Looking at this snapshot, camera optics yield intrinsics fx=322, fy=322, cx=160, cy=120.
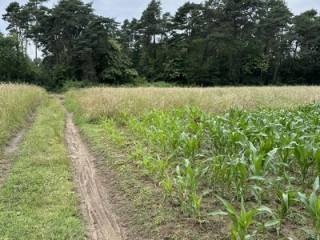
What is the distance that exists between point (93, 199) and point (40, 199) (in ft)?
2.02

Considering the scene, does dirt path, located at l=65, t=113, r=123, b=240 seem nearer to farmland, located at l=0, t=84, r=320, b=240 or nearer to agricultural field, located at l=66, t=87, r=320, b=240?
farmland, located at l=0, t=84, r=320, b=240

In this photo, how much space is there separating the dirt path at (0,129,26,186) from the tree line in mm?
26908

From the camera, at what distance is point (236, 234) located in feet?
8.11

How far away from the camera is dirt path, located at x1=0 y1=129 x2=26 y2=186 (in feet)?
15.9

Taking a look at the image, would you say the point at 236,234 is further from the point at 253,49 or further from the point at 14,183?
the point at 253,49

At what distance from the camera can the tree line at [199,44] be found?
114 feet

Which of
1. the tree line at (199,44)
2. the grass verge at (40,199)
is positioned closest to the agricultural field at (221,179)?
the grass verge at (40,199)

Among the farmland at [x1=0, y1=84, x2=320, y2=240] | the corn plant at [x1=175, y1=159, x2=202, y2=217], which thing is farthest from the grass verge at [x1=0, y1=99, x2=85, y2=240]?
the corn plant at [x1=175, y1=159, x2=202, y2=217]

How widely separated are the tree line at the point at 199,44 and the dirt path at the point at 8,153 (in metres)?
26.9

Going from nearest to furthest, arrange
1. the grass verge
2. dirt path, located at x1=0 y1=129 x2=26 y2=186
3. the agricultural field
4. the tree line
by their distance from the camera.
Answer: the agricultural field < the grass verge < dirt path, located at x1=0 y1=129 x2=26 y2=186 < the tree line

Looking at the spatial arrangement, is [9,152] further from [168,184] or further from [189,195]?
[189,195]

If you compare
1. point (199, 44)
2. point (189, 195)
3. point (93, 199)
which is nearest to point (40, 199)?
point (93, 199)

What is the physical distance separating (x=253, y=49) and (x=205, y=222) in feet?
124

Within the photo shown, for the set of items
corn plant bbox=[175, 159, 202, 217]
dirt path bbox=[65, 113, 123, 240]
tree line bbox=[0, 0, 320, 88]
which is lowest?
dirt path bbox=[65, 113, 123, 240]
